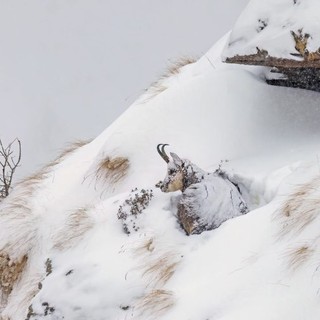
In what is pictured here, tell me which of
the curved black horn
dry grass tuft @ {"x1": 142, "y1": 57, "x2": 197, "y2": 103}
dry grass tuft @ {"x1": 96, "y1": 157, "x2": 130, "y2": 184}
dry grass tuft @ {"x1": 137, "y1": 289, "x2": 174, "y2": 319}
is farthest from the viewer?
dry grass tuft @ {"x1": 142, "y1": 57, "x2": 197, "y2": 103}

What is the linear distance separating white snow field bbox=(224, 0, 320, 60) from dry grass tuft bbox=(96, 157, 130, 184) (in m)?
1.48

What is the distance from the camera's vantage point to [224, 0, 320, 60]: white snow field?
23.6 ft

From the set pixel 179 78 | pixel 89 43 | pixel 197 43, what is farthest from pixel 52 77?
pixel 179 78

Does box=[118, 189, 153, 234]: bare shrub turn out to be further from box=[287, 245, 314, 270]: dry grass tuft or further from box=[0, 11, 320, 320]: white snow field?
box=[287, 245, 314, 270]: dry grass tuft

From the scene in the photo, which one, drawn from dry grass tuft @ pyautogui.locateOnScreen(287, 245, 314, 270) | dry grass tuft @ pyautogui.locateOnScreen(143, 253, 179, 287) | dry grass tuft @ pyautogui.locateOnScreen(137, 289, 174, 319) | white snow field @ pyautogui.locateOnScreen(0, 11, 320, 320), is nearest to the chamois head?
white snow field @ pyautogui.locateOnScreen(0, 11, 320, 320)

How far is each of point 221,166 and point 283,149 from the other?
0.59 m

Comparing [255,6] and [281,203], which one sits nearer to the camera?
[281,203]

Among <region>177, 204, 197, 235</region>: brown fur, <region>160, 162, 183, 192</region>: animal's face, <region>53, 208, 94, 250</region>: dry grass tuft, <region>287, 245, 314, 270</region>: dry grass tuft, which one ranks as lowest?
<region>287, 245, 314, 270</region>: dry grass tuft

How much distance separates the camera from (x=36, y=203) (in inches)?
338

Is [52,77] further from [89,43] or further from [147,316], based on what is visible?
[147,316]

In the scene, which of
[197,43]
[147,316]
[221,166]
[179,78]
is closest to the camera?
[147,316]

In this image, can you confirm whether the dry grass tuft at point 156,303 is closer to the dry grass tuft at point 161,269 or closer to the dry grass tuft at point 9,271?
the dry grass tuft at point 161,269

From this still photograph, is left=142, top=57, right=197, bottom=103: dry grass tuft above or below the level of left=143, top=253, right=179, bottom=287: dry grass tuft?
above

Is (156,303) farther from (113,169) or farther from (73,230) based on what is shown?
(113,169)
